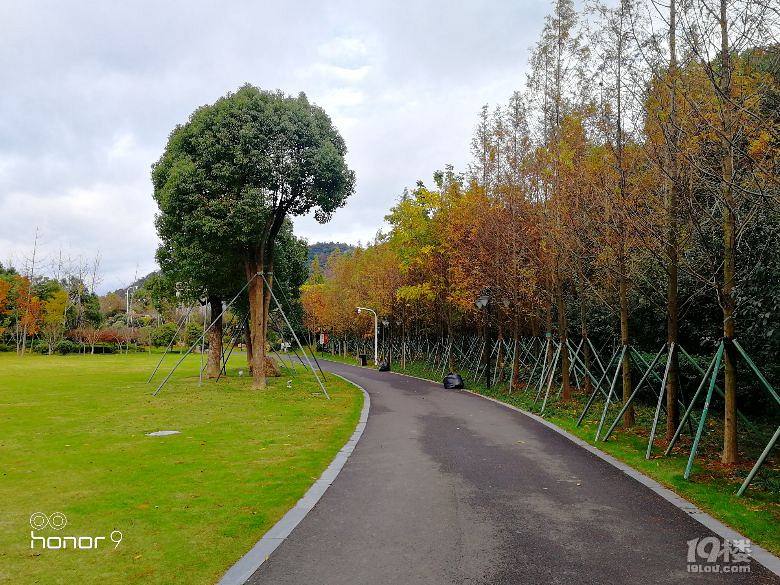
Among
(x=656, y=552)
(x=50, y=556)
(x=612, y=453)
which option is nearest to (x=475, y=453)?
(x=612, y=453)

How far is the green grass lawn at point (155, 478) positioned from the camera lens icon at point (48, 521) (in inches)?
3.8

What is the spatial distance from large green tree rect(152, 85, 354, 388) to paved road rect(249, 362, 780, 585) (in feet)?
40.6

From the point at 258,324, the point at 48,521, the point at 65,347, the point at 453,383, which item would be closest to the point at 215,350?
the point at 258,324

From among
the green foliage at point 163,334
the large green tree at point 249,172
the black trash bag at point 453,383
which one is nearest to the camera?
the large green tree at point 249,172

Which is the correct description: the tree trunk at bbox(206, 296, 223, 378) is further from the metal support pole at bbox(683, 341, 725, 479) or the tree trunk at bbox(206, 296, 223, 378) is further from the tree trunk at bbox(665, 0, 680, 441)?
the metal support pole at bbox(683, 341, 725, 479)

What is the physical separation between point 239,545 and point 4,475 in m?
5.16

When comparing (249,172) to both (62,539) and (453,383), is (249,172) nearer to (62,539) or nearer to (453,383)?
(453,383)

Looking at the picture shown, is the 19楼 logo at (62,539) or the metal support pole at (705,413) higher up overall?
the metal support pole at (705,413)

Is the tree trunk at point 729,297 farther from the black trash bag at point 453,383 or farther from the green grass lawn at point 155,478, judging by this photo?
the black trash bag at point 453,383

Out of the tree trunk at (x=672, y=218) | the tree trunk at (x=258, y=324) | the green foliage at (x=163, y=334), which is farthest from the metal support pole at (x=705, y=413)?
the green foliage at (x=163, y=334)

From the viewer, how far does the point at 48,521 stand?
590cm

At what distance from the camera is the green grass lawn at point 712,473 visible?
5.91m

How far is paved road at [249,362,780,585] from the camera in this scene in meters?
4.57

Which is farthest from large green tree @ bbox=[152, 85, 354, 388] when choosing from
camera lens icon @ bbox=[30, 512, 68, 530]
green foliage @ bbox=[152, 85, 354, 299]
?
camera lens icon @ bbox=[30, 512, 68, 530]
